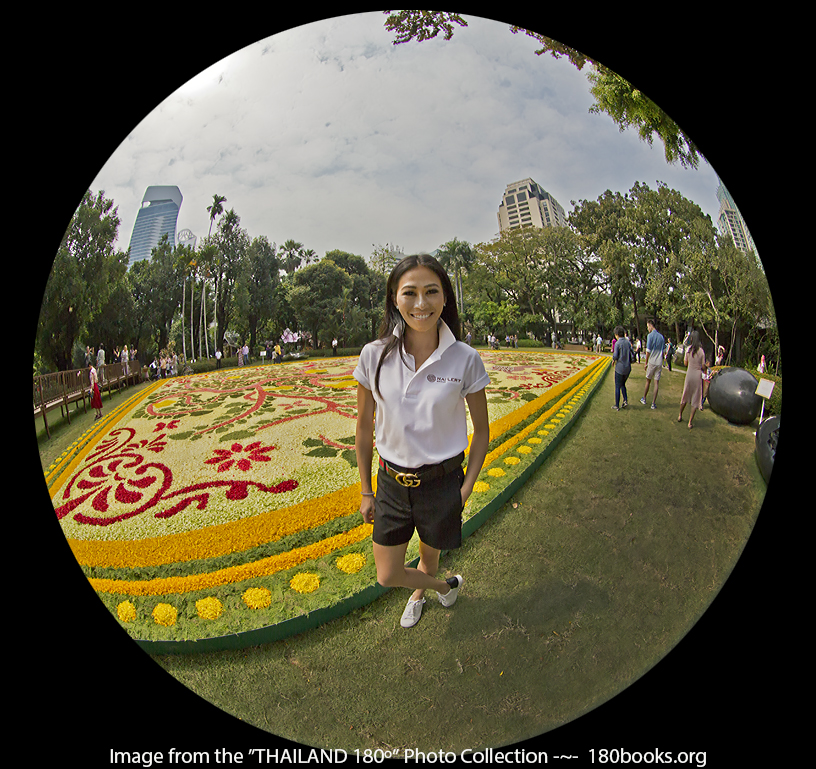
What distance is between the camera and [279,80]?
69.9 inches

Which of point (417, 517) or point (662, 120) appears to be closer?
point (417, 517)

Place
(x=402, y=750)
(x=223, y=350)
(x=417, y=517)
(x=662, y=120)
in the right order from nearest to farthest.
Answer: (x=402, y=750), (x=417, y=517), (x=662, y=120), (x=223, y=350)

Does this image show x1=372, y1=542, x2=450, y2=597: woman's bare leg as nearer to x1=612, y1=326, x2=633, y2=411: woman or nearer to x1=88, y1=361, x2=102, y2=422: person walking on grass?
x1=612, y1=326, x2=633, y2=411: woman

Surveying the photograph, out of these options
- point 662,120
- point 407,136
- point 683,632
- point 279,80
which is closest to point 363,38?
point 279,80

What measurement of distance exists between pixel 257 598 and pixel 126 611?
0.61m

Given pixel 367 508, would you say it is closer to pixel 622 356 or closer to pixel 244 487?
pixel 244 487

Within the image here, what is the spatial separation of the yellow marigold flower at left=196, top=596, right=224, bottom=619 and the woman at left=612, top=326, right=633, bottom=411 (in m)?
2.09

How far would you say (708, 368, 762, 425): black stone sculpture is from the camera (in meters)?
1.82

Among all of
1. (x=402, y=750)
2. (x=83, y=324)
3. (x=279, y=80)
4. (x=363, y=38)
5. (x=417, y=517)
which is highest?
(x=363, y=38)

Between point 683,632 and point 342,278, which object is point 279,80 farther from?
point 683,632

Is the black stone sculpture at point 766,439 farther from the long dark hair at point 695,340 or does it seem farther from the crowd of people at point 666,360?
the long dark hair at point 695,340

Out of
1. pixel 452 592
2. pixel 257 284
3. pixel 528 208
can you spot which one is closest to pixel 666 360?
pixel 528 208

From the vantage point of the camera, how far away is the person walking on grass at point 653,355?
5.98 feet

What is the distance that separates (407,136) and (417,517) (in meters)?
1.69
